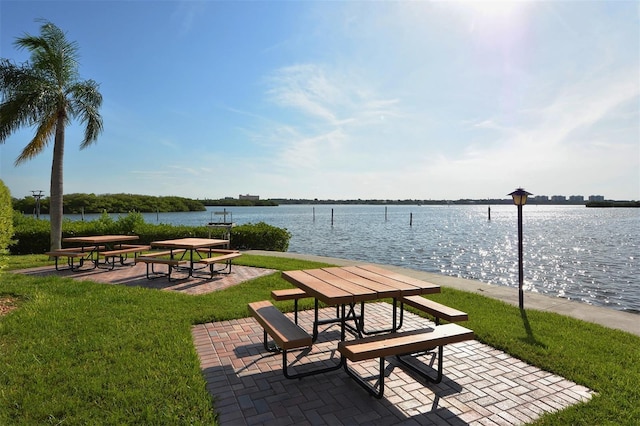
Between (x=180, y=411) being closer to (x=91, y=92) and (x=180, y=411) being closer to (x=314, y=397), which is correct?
(x=314, y=397)

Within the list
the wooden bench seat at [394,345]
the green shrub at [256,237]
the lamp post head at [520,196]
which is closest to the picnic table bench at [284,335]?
the wooden bench seat at [394,345]

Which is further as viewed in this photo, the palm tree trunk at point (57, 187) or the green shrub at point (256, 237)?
the green shrub at point (256, 237)

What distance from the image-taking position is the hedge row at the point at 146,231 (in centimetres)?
1319

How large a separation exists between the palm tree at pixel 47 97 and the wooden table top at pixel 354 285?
426 inches

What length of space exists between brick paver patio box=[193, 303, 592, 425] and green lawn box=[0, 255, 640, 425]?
0.18m

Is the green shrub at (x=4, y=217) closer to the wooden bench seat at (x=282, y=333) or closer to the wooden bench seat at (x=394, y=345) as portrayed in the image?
→ the wooden bench seat at (x=282, y=333)

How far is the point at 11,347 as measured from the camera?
4.09 m

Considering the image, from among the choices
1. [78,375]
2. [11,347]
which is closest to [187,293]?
[11,347]

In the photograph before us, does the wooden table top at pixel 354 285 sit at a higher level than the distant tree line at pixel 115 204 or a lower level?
lower

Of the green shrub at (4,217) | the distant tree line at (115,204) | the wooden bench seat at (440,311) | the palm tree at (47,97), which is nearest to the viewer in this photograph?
the wooden bench seat at (440,311)

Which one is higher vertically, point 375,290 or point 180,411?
point 375,290

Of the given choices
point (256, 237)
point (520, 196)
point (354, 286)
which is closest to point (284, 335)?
point (354, 286)

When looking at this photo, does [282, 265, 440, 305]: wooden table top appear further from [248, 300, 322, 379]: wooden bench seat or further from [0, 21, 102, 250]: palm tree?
[0, 21, 102, 250]: palm tree

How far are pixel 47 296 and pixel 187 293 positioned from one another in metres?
2.33
